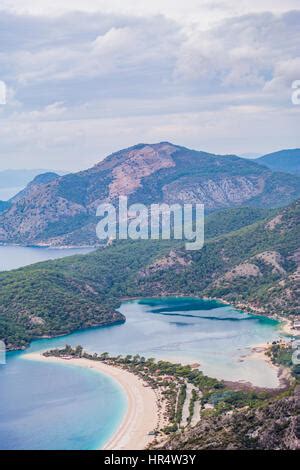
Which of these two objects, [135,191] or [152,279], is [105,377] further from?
[135,191]

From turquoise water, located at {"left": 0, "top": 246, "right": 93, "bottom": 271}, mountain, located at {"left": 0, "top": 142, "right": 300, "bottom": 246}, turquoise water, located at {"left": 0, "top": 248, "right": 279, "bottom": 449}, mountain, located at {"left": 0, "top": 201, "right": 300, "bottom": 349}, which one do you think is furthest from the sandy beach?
mountain, located at {"left": 0, "top": 142, "right": 300, "bottom": 246}

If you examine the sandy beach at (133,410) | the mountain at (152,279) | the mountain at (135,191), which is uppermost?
the mountain at (135,191)

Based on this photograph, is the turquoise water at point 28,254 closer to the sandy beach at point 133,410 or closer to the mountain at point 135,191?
the mountain at point 135,191

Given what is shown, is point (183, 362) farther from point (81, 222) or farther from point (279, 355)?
→ point (81, 222)

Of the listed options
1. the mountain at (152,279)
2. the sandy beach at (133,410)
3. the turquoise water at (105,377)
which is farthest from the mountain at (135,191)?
the sandy beach at (133,410)

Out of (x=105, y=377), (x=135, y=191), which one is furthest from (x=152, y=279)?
(x=135, y=191)

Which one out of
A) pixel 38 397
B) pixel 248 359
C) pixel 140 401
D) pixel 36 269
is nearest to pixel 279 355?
pixel 248 359
